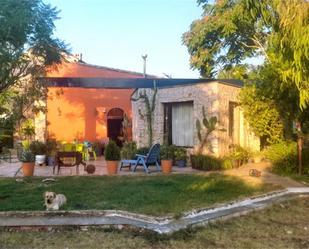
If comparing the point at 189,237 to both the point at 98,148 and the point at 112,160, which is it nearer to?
the point at 112,160

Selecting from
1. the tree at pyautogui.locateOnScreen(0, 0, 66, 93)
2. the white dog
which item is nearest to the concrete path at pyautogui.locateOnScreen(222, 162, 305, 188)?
the white dog

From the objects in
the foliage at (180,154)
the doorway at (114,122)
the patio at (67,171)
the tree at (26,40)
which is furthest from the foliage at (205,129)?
the doorway at (114,122)

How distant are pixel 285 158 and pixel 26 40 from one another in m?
8.69

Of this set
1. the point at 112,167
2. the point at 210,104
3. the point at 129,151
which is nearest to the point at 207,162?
the point at 210,104

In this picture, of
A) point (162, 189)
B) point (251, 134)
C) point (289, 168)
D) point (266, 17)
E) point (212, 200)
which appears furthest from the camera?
point (251, 134)

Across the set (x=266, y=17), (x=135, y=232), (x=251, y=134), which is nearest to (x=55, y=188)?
(x=135, y=232)

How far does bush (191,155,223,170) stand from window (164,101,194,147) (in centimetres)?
172

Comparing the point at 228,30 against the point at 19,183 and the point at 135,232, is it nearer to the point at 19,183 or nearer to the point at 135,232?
the point at 19,183

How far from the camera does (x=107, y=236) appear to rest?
20.5ft

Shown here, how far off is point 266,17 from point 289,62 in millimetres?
795

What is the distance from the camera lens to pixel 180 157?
1544cm

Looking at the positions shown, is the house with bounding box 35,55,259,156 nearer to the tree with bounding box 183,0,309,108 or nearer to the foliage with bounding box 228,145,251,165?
the foliage with bounding box 228,145,251,165

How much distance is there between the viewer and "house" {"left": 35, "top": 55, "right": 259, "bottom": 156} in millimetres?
15297

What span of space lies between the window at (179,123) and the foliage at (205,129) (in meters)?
0.79
